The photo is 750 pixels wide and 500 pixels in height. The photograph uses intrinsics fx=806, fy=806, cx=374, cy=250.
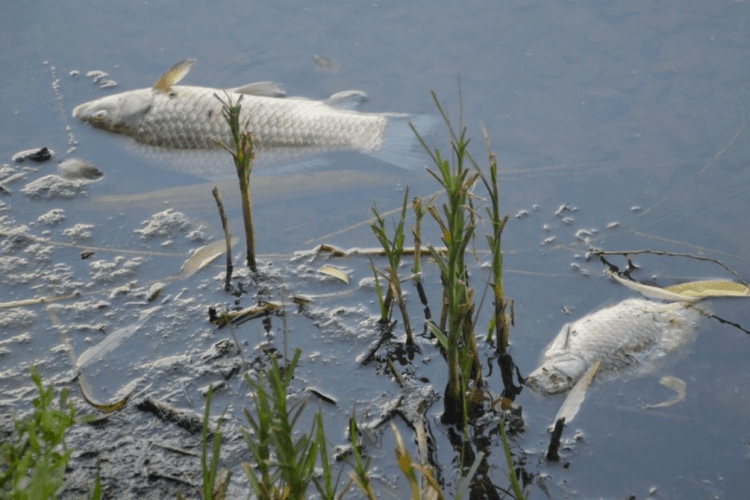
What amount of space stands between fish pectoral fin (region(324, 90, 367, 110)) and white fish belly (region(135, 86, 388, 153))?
0.15 feet

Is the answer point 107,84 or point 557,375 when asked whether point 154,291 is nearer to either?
point 557,375

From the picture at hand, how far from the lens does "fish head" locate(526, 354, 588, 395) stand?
9.57 feet

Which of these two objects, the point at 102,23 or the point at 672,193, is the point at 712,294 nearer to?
the point at 672,193

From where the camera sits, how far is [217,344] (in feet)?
10.4

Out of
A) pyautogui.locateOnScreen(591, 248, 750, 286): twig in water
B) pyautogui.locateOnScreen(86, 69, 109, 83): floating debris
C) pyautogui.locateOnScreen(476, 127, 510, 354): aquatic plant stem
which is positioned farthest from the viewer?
pyautogui.locateOnScreen(86, 69, 109, 83): floating debris

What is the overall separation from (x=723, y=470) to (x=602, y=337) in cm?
65

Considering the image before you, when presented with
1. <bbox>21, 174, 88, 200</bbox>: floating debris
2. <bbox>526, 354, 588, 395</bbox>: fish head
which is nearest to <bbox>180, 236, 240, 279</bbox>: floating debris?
<bbox>21, 174, 88, 200</bbox>: floating debris

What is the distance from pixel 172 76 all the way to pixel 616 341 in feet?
10.2

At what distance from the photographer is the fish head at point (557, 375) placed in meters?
2.92

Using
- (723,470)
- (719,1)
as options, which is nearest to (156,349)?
(723,470)

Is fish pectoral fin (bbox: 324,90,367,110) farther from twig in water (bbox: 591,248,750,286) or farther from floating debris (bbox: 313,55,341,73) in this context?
twig in water (bbox: 591,248,750,286)

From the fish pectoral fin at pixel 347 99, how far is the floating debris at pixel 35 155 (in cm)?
159

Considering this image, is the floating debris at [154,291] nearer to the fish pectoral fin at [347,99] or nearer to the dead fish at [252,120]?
the dead fish at [252,120]

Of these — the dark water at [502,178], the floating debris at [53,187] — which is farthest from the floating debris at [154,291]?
the floating debris at [53,187]
